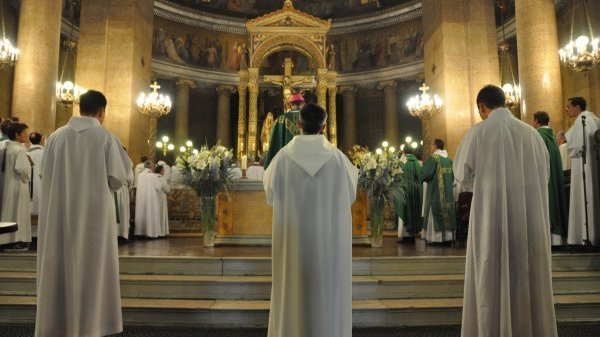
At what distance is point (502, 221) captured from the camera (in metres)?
3.83

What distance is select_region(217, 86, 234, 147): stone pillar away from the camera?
A: 24125 mm

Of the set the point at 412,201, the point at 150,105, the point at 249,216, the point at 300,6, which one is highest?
the point at 300,6

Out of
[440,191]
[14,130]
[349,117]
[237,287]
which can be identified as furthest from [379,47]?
[237,287]

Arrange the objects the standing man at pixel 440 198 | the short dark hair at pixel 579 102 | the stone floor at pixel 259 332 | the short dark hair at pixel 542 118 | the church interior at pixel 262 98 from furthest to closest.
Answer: the standing man at pixel 440 198 → the short dark hair at pixel 542 118 → the short dark hair at pixel 579 102 → the church interior at pixel 262 98 → the stone floor at pixel 259 332

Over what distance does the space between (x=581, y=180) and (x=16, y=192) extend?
8615mm

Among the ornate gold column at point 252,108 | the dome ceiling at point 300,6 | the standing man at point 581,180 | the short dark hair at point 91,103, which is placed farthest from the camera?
the dome ceiling at point 300,6

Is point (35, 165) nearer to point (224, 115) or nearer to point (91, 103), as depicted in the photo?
point (91, 103)

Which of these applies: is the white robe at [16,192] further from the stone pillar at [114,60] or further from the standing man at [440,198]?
the standing man at [440,198]

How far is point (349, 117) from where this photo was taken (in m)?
24.6

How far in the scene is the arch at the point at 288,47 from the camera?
53.3 feet

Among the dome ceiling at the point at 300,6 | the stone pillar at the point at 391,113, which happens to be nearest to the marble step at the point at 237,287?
the stone pillar at the point at 391,113

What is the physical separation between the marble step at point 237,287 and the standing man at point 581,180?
1.36 metres

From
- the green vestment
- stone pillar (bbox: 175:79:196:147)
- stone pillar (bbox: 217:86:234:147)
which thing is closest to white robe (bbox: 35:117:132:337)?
the green vestment

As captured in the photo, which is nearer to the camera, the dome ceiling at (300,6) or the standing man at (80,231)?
the standing man at (80,231)
